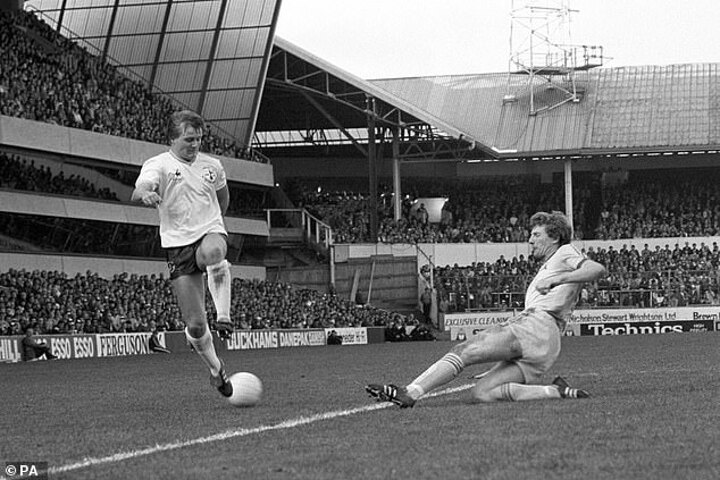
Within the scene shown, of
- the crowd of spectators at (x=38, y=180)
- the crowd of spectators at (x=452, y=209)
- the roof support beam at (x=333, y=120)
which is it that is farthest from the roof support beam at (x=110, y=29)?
the crowd of spectators at (x=452, y=209)

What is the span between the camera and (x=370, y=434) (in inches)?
324

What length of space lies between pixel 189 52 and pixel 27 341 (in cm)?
2527

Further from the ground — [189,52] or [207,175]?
[189,52]

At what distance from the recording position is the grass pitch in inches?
259

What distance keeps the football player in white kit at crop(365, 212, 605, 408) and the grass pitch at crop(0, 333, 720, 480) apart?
0.85 feet

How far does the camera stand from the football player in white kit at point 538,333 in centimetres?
1036

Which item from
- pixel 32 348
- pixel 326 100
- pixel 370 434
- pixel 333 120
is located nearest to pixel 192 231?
pixel 370 434

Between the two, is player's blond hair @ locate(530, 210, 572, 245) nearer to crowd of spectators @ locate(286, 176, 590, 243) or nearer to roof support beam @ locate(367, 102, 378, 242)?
roof support beam @ locate(367, 102, 378, 242)

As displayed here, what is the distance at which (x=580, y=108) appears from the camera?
6800cm

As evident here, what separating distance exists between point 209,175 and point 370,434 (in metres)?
3.61

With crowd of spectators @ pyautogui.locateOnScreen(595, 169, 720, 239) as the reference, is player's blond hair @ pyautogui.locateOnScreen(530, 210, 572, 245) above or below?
below

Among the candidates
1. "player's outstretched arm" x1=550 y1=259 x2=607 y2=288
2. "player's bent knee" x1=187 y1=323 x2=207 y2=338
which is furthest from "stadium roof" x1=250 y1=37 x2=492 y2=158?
"player's outstretched arm" x1=550 y1=259 x2=607 y2=288

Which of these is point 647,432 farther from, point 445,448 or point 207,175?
point 207,175

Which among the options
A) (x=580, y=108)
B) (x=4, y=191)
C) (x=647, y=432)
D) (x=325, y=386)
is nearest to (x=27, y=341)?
(x=4, y=191)
